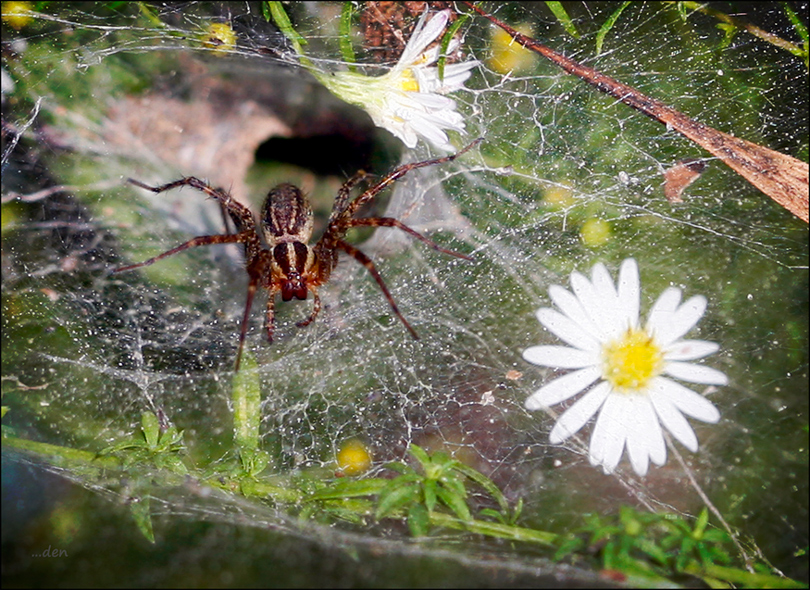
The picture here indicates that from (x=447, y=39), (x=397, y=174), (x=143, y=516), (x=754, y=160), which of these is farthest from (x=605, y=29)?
(x=143, y=516)

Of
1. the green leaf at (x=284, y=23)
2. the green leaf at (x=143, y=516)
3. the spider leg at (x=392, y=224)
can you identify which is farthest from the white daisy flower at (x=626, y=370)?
the green leaf at (x=284, y=23)

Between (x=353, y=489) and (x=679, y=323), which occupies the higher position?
(x=679, y=323)

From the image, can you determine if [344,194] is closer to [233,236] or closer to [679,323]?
[233,236]

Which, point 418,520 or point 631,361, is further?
point 631,361

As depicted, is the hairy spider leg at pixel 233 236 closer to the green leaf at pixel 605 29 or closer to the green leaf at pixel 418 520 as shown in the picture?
the green leaf at pixel 418 520

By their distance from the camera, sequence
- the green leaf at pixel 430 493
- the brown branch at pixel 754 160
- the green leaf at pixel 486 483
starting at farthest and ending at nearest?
the brown branch at pixel 754 160
the green leaf at pixel 486 483
the green leaf at pixel 430 493

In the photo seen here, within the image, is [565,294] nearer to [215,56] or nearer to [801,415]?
[801,415]

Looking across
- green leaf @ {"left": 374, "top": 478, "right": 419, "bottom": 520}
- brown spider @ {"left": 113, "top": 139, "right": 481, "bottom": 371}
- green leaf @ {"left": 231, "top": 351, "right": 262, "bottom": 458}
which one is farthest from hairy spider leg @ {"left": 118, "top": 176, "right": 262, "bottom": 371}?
green leaf @ {"left": 374, "top": 478, "right": 419, "bottom": 520}

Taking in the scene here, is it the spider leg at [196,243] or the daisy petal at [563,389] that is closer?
the daisy petal at [563,389]
